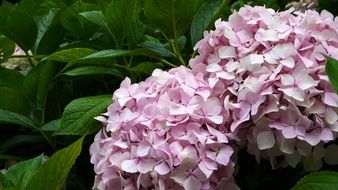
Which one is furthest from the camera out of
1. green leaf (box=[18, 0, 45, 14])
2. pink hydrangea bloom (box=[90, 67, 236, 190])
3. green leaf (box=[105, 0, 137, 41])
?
green leaf (box=[18, 0, 45, 14])

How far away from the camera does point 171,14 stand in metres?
1.13

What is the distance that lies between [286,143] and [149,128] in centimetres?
20

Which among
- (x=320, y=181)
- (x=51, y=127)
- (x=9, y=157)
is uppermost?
(x=320, y=181)

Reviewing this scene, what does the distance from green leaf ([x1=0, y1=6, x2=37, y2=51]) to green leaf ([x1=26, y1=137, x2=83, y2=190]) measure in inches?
19.5

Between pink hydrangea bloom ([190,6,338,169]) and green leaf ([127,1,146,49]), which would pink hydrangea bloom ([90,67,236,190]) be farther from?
green leaf ([127,1,146,49])

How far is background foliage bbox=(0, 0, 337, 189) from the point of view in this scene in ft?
3.48

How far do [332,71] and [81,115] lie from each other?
43 centimetres

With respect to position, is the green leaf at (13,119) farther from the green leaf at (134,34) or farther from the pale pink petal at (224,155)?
the pale pink petal at (224,155)

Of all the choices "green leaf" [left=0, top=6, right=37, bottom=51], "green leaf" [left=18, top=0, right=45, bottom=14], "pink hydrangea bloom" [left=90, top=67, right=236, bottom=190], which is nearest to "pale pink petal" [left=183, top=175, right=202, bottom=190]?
"pink hydrangea bloom" [left=90, top=67, right=236, bottom=190]

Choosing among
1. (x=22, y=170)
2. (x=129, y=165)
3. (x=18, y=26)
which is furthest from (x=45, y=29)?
(x=129, y=165)

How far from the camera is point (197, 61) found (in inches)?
42.4

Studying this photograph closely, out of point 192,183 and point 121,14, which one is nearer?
point 192,183

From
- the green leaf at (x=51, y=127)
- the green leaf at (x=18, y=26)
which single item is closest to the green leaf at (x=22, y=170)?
the green leaf at (x=51, y=127)

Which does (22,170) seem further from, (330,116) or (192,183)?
(330,116)
